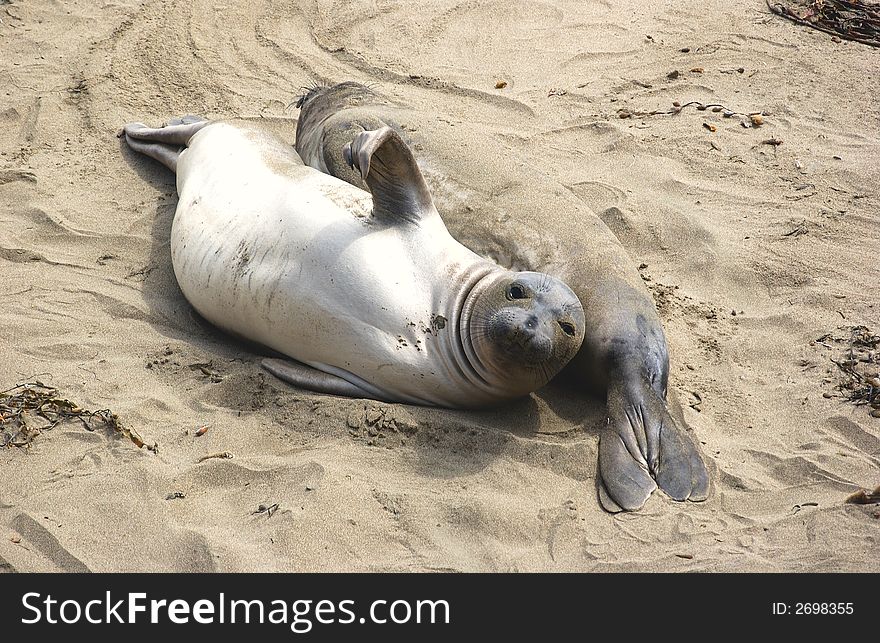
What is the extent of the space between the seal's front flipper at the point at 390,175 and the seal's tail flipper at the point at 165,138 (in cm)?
182

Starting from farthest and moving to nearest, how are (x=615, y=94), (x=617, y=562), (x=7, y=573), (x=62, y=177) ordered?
(x=615, y=94), (x=62, y=177), (x=617, y=562), (x=7, y=573)

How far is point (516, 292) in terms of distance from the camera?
3949mm

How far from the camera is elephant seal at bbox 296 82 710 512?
3.80m

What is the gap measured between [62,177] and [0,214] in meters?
0.51

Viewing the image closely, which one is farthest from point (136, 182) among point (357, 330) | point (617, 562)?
point (617, 562)

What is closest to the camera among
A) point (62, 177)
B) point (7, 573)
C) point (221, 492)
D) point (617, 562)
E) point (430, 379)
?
point (7, 573)

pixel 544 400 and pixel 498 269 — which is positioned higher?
pixel 498 269

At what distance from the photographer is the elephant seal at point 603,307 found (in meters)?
3.80

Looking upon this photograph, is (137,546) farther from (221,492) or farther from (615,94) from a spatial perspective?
(615,94)

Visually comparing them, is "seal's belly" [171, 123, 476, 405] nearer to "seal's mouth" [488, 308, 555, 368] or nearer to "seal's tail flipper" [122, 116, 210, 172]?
"seal's mouth" [488, 308, 555, 368]

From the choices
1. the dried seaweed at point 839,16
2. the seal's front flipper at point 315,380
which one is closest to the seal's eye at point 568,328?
the seal's front flipper at point 315,380

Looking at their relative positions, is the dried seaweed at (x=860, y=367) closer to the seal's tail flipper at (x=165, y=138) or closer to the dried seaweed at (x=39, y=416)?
the dried seaweed at (x=39, y=416)

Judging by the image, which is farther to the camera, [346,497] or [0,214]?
[0,214]

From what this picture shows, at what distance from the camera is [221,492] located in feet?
11.7
